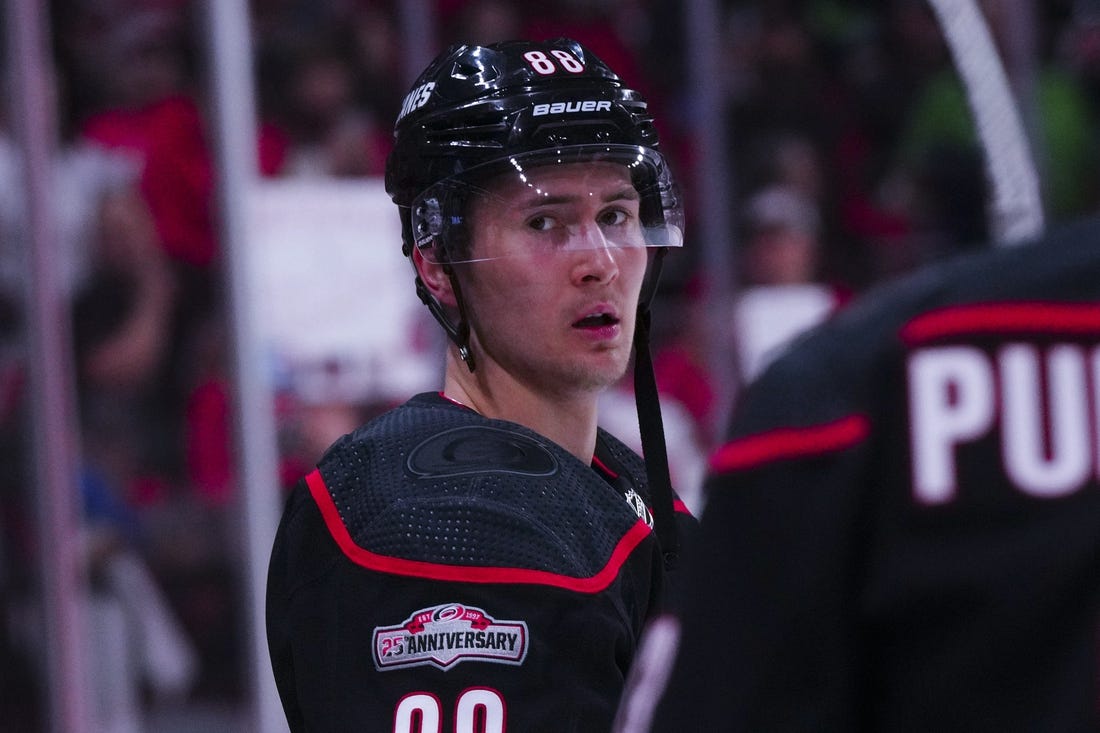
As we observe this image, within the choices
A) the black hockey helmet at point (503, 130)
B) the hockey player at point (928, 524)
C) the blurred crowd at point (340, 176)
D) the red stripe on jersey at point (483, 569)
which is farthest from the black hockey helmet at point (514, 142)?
the blurred crowd at point (340, 176)

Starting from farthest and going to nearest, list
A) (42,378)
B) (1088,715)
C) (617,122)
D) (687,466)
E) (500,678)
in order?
(687,466) → (42,378) → (617,122) → (500,678) → (1088,715)

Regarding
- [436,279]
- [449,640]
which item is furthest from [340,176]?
[449,640]

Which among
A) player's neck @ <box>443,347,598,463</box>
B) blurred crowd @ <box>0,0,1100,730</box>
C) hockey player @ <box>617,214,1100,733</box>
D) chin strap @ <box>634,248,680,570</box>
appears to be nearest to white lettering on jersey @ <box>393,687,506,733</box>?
chin strap @ <box>634,248,680,570</box>

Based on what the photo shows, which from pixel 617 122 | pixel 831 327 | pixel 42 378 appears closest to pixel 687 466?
pixel 42 378

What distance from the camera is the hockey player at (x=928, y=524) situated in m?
0.59

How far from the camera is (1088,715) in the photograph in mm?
585

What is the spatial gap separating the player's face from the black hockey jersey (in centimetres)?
13

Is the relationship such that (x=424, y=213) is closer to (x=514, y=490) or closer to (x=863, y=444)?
(x=514, y=490)

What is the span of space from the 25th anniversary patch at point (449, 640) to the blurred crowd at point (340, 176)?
240 centimetres

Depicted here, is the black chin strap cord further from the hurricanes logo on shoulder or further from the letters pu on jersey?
the letters pu on jersey

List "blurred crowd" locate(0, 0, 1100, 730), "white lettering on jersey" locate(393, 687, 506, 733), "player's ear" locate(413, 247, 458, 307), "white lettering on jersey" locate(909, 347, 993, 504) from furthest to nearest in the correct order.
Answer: "blurred crowd" locate(0, 0, 1100, 730), "player's ear" locate(413, 247, 458, 307), "white lettering on jersey" locate(393, 687, 506, 733), "white lettering on jersey" locate(909, 347, 993, 504)

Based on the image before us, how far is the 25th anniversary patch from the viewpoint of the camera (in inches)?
47.6

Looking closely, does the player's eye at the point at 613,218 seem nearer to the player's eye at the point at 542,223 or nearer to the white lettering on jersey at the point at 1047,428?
the player's eye at the point at 542,223

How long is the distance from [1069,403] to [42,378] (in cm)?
311
